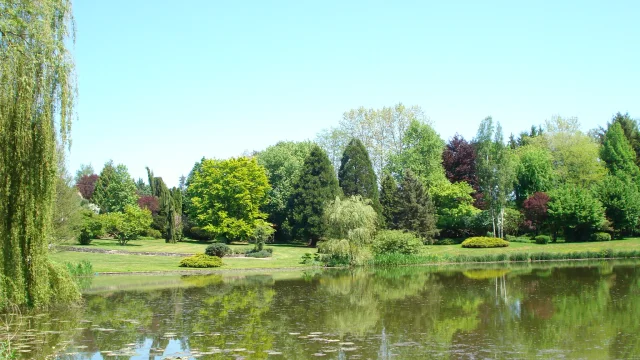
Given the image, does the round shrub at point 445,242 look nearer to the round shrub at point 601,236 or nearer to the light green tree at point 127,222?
the round shrub at point 601,236

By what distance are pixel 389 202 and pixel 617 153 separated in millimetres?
30077

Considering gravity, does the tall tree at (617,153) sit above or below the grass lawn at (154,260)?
above

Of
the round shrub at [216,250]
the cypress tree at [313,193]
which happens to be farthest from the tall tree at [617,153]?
the round shrub at [216,250]

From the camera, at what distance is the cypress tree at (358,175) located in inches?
2515

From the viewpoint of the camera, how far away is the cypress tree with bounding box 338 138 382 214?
63.9m

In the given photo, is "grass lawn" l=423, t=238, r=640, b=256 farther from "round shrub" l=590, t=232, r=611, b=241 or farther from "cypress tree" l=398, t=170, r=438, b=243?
"cypress tree" l=398, t=170, r=438, b=243

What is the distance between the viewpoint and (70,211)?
40969 millimetres

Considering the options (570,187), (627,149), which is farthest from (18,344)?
(627,149)

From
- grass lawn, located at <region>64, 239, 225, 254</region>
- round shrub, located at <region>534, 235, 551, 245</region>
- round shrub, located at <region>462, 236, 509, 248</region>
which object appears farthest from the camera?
round shrub, located at <region>534, 235, 551, 245</region>

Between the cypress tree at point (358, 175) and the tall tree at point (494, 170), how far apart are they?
11.8 meters

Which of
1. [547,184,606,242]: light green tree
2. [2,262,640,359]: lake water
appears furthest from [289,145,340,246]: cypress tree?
[2,262,640,359]: lake water

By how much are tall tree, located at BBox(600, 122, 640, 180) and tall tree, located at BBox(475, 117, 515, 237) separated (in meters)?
15.9

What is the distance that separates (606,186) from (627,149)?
1306cm

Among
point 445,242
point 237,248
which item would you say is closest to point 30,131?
point 237,248
